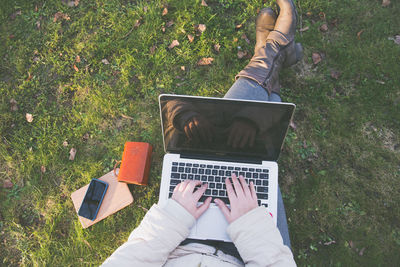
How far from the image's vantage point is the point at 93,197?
11.0 feet

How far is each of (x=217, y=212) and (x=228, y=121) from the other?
89 cm

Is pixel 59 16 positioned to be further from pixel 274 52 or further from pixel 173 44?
pixel 274 52

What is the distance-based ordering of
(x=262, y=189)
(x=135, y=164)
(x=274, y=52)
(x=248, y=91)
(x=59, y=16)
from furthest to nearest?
(x=59, y=16)
(x=274, y=52)
(x=135, y=164)
(x=248, y=91)
(x=262, y=189)

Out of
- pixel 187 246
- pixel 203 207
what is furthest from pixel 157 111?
pixel 187 246

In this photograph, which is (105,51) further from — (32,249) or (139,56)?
(32,249)

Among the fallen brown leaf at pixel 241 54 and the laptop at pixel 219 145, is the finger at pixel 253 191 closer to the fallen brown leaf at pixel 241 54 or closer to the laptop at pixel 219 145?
the laptop at pixel 219 145

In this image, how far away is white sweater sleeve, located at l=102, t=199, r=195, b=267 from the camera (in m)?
2.01

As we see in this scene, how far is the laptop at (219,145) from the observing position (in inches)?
90.6

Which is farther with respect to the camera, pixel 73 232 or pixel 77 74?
pixel 77 74

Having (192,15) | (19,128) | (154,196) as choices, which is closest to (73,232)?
(154,196)

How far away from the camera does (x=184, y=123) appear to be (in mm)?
2432

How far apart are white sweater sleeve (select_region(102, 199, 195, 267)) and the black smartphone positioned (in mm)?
1420

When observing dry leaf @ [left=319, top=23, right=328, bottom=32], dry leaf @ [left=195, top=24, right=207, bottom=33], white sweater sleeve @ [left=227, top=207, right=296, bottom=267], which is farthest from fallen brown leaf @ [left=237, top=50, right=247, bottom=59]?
white sweater sleeve @ [left=227, top=207, right=296, bottom=267]

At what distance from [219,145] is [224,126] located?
0.70 ft
